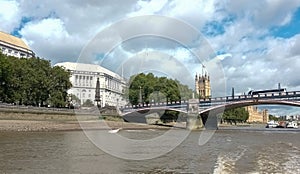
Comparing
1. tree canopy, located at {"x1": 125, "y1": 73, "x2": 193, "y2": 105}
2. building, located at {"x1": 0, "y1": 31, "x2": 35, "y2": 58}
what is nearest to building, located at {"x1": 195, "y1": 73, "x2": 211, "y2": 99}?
tree canopy, located at {"x1": 125, "y1": 73, "x2": 193, "y2": 105}

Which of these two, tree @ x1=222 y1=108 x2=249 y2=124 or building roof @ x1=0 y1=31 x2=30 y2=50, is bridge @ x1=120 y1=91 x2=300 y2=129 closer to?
tree @ x1=222 y1=108 x2=249 y2=124

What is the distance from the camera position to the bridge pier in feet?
257

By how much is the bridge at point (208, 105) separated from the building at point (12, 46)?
5034cm

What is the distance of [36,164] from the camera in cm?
1734

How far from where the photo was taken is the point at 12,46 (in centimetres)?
12475

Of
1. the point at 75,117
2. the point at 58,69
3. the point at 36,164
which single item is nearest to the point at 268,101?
the point at 75,117

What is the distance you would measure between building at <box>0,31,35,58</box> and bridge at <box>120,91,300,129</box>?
50342mm

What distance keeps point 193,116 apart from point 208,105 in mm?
3885

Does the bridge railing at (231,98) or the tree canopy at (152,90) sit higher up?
the tree canopy at (152,90)

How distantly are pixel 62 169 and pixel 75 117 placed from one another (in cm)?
5826

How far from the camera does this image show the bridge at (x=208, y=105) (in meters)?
68.9

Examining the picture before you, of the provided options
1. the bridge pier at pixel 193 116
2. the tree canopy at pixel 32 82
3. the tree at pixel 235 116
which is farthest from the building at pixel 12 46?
the tree at pixel 235 116

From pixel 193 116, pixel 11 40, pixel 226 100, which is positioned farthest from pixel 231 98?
pixel 11 40

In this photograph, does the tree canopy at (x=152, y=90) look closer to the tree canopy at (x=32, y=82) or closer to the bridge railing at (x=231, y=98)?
the bridge railing at (x=231, y=98)
